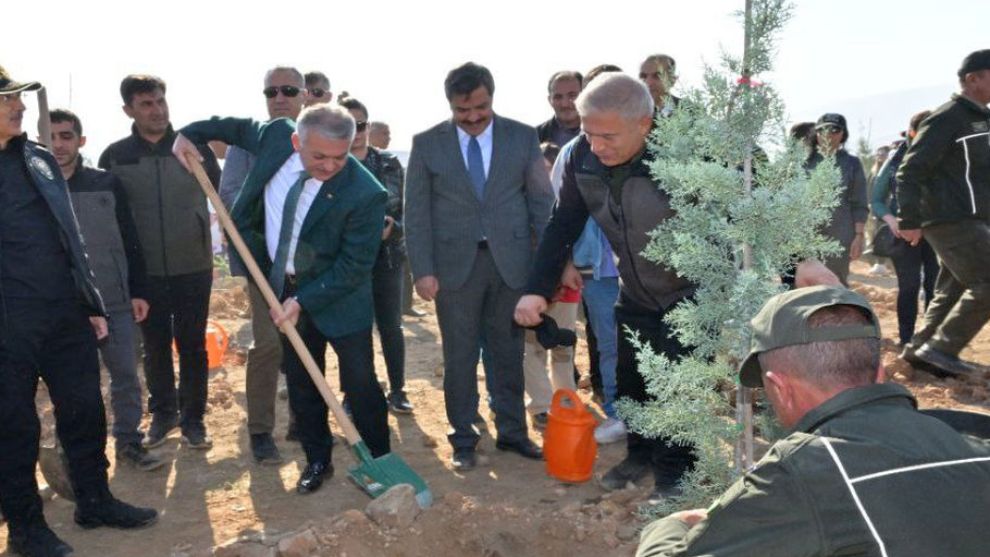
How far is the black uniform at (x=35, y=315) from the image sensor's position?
3988 mm

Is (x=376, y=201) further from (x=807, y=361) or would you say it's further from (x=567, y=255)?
(x=807, y=361)

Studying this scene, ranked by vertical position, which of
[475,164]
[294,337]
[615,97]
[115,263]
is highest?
[615,97]

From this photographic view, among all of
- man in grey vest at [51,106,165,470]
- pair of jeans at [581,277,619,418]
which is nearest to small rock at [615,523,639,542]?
pair of jeans at [581,277,619,418]

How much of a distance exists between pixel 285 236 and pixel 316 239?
0.17 m

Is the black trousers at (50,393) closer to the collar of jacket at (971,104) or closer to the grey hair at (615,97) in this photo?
the grey hair at (615,97)

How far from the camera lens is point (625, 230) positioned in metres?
4.27

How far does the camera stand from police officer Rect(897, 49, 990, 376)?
6371 millimetres

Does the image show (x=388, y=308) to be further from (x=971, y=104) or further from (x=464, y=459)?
(x=971, y=104)

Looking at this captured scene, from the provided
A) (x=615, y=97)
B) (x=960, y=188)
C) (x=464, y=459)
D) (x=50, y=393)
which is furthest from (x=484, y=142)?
(x=960, y=188)

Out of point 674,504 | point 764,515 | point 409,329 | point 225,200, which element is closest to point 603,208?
point 674,504

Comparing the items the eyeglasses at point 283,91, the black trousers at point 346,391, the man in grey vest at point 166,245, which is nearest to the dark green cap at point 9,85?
the man in grey vest at point 166,245

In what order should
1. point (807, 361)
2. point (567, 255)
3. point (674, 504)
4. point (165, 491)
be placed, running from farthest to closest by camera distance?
point (165, 491) → point (567, 255) → point (674, 504) → point (807, 361)

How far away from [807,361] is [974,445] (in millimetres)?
357

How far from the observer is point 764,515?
1.79m
